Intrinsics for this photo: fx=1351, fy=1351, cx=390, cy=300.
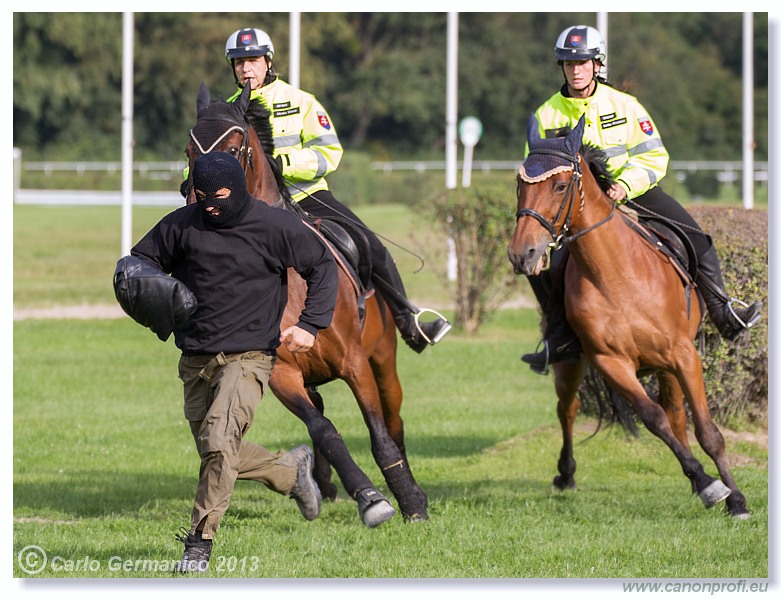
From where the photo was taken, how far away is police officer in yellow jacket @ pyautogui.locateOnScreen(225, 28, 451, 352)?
8.97 meters

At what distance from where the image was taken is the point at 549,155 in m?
8.41

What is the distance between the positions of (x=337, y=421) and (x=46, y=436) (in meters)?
2.86

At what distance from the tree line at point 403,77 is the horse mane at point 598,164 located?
38056 mm

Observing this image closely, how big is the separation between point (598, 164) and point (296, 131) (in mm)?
2015

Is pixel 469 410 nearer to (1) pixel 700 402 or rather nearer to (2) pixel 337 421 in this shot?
(2) pixel 337 421

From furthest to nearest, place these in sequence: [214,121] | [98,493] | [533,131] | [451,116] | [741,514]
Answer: [451,116] < [98,493] < [741,514] < [533,131] < [214,121]

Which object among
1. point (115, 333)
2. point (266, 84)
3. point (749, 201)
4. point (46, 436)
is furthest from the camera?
point (749, 201)

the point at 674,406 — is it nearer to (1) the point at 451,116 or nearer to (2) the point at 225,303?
(2) the point at 225,303

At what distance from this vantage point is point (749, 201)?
29.9m

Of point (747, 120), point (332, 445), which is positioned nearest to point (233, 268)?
point (332, 445)

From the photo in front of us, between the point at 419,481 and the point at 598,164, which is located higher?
the point at 598,164

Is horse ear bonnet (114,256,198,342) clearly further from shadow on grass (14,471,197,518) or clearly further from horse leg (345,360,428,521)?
shadow on grass (14,471,197,518)

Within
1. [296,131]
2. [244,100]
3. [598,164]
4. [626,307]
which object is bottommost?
[626,307]

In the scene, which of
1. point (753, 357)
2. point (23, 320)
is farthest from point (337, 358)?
point (23, 320)
